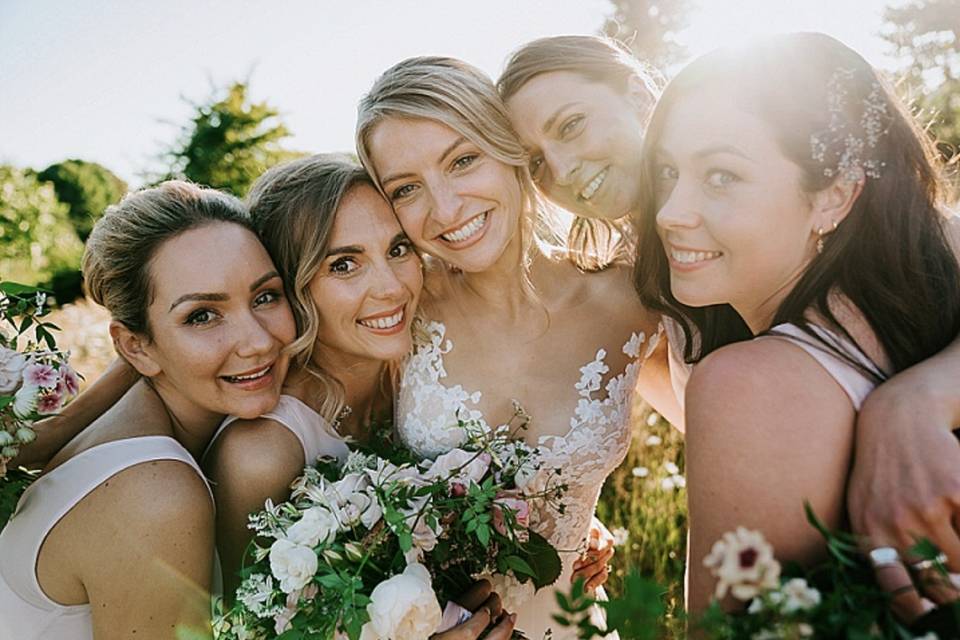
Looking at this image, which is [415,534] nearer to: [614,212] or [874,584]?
[874,584]

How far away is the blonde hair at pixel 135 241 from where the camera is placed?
288cm

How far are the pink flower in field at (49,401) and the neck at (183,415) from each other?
48cm

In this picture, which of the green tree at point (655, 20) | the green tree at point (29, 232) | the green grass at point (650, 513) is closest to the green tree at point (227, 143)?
the green tree at point (29, 232)

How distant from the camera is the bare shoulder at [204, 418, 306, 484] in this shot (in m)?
2.84

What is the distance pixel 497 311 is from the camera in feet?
12.0

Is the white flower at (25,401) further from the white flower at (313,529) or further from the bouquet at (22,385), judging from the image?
the white flower at (313,529)

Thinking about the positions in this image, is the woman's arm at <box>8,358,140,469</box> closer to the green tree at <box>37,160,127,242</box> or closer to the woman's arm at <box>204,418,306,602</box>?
the woman's arm at <box>204,418,306,602</box>

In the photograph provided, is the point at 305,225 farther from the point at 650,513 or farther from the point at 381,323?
the point at 650,513

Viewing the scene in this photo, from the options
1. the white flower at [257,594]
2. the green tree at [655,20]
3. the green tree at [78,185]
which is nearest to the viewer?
the white flower at [257,594]

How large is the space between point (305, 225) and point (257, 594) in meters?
1.40

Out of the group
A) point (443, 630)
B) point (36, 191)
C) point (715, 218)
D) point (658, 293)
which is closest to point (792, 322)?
point (715, 218)

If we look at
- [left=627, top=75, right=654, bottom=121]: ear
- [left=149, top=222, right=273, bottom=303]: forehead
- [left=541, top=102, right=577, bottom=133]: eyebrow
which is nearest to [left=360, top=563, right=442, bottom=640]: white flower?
[left=149, top=222, right=273, bottom=303]: forehead

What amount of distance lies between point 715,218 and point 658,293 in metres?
0.89

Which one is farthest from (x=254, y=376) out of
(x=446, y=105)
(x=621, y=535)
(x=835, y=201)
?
(x=621, y=535)
